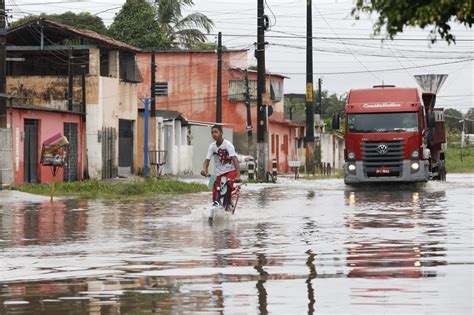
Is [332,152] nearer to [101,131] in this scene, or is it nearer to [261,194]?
[101,131]

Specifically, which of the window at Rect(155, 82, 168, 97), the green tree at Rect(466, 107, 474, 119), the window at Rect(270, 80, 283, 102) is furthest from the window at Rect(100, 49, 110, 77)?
the green tree at Rect(466, 107, 474, 119)

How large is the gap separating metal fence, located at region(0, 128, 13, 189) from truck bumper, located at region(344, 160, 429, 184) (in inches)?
456

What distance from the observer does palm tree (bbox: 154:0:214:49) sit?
7906 cm

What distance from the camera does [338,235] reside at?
18328 mm

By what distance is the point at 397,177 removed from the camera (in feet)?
128

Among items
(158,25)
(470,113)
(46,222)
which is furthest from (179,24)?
(470,113)

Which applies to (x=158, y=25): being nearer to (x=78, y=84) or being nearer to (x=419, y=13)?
(x=78, y=84)

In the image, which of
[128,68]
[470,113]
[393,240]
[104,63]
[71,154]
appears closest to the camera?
[393,240]

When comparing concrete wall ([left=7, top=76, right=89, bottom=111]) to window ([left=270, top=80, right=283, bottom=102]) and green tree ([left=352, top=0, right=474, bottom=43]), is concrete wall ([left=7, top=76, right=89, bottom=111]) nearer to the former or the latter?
window ([left=270, top=80, right=283, bottom=102])

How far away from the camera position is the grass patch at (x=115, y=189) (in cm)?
3538

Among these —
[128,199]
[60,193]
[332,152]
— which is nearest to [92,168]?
[60,193]

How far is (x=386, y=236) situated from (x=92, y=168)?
35350 millimetres

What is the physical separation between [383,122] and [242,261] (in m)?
25.5

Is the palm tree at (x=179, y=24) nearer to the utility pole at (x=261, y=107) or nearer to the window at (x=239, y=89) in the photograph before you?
the window at (x=239, y=89)
